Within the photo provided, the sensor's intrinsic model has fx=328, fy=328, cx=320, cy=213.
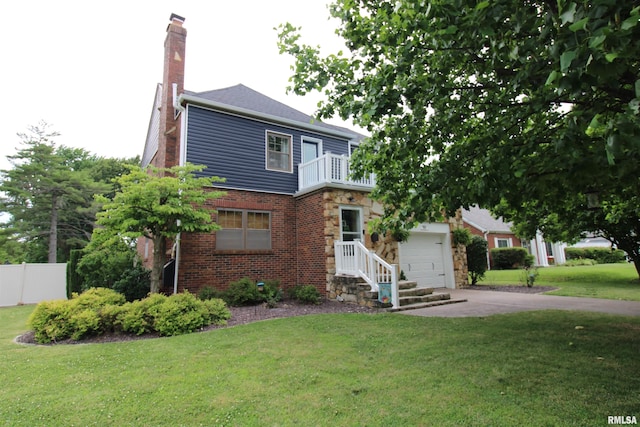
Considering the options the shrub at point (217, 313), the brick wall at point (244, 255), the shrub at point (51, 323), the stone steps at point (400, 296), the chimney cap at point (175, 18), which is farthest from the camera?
the chimney cap at point (175, 18)

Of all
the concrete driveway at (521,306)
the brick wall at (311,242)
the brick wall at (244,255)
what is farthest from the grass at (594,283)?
the brick wall at (244,255)

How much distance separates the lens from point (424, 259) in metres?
12.1

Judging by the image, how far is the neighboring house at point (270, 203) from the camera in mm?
10070

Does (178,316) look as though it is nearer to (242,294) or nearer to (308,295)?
(242,294)

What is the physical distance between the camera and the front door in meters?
10.8

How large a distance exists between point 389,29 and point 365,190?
6.90 meters

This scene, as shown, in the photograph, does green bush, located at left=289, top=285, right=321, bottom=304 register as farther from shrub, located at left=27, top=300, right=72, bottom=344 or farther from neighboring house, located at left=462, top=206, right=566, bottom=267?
neighboring house, located at left=462, top=206, right=566, bottom=267

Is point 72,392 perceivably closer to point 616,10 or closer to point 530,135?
point 616,10

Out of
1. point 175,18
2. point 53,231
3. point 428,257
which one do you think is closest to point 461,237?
point 428,257

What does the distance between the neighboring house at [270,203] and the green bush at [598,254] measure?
64.3 ft

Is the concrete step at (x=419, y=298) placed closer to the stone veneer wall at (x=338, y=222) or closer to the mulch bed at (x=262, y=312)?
the mulch bed at (x=262, y=312)

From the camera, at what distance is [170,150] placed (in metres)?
11.6

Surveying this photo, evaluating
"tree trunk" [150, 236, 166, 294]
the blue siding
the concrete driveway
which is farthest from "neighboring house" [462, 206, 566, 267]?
"tree trunk" [150, 236, 166, 294]

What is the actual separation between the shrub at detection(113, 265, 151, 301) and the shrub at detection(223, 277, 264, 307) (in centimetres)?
230
